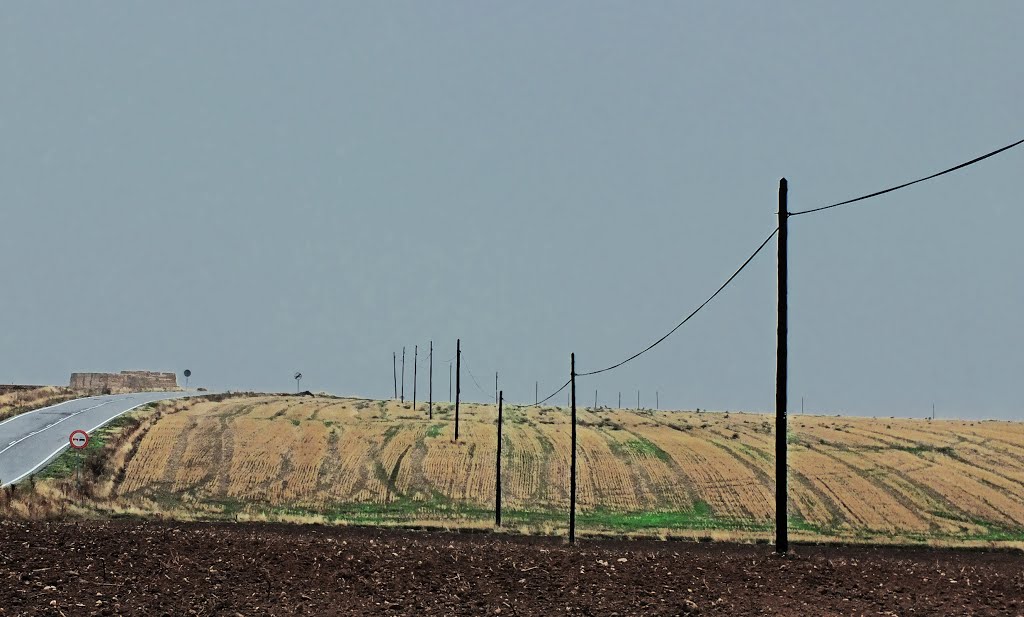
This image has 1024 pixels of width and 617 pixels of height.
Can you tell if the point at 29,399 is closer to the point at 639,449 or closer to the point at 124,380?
the point at 124,380

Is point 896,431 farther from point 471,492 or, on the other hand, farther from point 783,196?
point 783,196

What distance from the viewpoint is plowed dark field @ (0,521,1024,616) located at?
64.2 ft

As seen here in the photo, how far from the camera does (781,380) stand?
28250 mm

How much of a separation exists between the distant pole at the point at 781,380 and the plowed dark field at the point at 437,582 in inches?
146

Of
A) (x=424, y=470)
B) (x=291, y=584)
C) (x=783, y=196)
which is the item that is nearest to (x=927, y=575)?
(x=783, y=196)

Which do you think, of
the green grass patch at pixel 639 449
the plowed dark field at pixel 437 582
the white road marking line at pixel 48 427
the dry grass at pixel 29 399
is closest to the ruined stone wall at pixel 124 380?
the dry grass at pixel 29 399

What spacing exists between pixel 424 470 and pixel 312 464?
9.19 meters

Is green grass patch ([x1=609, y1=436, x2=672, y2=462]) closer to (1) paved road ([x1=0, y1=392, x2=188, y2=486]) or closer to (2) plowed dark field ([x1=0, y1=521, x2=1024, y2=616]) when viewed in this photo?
(1) paved road ([x1=0, y1=392, x2=188, y2=486])

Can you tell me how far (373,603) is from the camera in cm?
2008

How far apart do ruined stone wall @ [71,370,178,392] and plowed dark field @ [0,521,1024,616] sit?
14357 centimetres

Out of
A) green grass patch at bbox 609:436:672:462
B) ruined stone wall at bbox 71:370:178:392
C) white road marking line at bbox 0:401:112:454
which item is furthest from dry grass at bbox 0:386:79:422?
green grass patch at bbox 609:436:672:462

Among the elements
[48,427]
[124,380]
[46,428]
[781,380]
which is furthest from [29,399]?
[781,380]

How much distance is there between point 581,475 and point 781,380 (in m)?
52.9

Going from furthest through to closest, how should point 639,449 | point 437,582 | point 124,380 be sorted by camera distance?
point 124,380, point 639,449, point 437,582
